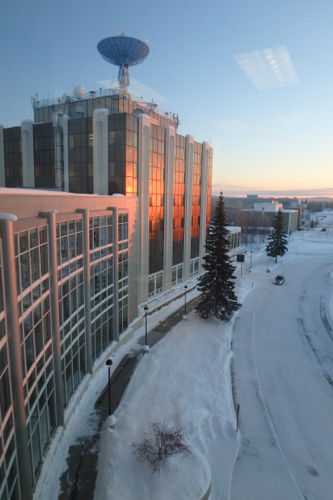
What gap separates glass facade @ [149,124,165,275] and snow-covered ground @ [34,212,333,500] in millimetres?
6670

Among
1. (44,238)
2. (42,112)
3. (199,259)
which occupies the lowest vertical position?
(199,259)

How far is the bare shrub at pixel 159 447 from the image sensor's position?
1218 centimetres

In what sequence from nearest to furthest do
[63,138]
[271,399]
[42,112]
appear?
[271,399] < [63,138] < [42,112]

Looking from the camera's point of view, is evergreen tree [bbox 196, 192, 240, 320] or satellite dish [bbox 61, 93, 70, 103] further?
satellite dish [bbox 61, 93, 70, 103]

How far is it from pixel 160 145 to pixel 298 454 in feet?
88.1

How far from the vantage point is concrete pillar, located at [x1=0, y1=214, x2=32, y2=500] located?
318 inches

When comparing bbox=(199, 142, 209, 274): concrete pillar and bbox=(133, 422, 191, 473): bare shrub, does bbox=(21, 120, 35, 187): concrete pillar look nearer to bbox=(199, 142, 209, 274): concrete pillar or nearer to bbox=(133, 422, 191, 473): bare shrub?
bbox=(199, 142, 209, 274): concrete pillar

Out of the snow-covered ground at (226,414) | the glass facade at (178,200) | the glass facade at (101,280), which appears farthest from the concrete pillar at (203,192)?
the glass facade at (101,280)

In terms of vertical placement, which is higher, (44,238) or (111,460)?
(44,238)

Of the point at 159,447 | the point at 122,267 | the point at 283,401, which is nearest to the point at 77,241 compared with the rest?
the point at 122,267

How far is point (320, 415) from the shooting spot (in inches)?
632

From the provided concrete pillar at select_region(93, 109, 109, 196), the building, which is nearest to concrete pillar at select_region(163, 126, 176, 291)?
the building

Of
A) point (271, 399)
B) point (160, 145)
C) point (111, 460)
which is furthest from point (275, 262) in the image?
point (111, 460)

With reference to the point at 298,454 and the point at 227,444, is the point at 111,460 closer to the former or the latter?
the point at 227,444
